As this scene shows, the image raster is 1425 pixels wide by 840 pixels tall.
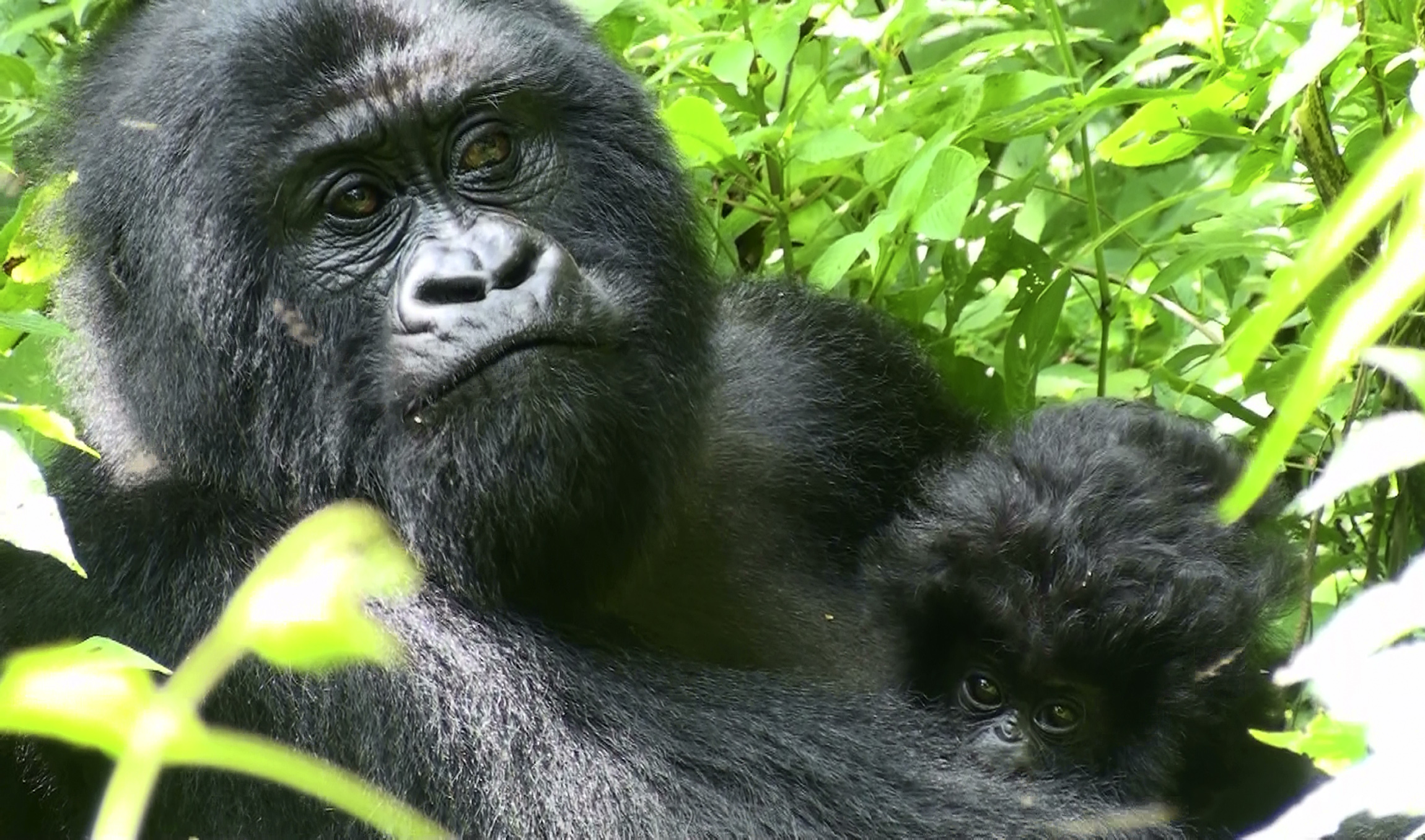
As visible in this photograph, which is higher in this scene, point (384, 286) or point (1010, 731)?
point (384, 286)

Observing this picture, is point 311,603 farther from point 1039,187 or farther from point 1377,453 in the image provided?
point 1039,187

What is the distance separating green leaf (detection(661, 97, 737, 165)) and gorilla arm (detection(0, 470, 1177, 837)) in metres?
1.21

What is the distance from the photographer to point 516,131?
270 cm

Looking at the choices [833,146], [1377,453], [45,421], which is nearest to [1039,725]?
[833,146]

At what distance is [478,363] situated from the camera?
2.36 metres

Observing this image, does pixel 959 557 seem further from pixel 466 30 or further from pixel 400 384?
pixel 466 30

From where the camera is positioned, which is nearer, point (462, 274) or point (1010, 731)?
point (462, 274)

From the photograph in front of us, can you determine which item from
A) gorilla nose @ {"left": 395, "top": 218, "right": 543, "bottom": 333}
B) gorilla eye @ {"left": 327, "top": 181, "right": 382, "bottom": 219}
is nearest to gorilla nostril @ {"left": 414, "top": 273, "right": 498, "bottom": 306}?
gorilla nose @ {"left": 395, "top": 218, "right": 543, "bottom": 333}

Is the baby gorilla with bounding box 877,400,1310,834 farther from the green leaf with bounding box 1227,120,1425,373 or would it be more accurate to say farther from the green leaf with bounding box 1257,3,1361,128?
the green leaf with bounding box 1227,120,1425,373

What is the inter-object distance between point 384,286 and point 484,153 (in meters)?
0.32

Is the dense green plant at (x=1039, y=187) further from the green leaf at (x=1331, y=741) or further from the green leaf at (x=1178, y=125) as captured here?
the green leaf at (x=1331, y=741)

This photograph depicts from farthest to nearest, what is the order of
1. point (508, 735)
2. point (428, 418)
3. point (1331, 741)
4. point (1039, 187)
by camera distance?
point (1039, 187) → point (428, 418) → point (508, 735) → point (1331, 741)

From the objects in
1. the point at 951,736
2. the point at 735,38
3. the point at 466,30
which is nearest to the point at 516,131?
the point at 466,30

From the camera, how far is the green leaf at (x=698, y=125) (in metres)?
3.17
